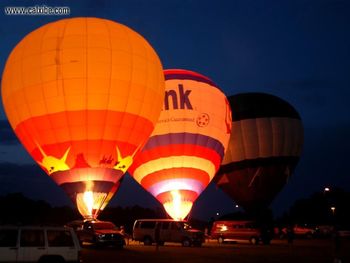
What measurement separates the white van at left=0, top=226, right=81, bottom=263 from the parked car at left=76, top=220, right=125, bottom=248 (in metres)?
13.0

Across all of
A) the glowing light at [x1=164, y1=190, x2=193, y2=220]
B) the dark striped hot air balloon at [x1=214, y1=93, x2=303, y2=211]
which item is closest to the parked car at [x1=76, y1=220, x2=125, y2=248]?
the glowing light at [x1=164, y1=190, x2=193, y2=220]

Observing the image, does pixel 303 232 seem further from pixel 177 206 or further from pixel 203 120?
pixel 203 120

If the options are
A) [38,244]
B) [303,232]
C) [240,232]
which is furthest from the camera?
[303,232]

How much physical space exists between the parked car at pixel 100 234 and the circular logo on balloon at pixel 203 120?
958cm

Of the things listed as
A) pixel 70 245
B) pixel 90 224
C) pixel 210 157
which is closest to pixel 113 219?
pixel 210 157

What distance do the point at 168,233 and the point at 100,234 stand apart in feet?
15.7

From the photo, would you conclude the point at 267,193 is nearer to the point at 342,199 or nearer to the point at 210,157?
the point at 210,157

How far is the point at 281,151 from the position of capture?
1647 inches

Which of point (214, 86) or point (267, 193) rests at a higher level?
point (214, 86)

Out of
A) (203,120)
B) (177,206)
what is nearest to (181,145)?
(203,120)

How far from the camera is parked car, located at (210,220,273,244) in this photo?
34.4 meters

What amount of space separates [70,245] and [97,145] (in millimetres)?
13723

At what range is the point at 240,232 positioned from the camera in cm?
3488

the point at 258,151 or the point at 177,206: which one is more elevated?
the point at 258,151
